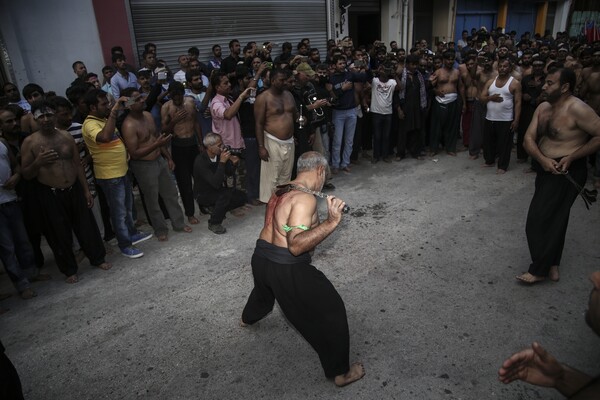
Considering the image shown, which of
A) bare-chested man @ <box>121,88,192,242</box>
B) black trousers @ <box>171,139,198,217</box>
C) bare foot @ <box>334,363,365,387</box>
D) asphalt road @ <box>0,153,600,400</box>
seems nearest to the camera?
bare foot @ <box>334,363,365,387</box>

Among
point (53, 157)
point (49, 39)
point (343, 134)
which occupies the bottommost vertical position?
point (343, 134)

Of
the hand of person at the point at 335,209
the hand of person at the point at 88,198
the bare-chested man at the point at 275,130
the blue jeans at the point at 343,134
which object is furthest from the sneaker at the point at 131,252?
the blue jeans at the point at 343,134

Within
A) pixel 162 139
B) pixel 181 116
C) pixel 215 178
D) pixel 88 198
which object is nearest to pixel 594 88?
pixel 215 178

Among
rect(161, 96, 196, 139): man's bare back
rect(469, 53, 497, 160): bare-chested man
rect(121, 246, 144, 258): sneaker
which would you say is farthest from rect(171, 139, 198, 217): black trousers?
rect(469, 53, 497, 160): bare-chested man

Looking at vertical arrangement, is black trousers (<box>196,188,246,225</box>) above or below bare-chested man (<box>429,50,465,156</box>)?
below

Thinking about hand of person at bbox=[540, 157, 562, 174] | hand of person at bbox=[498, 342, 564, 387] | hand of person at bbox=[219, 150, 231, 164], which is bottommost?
hand of person at bbox=[498, 342, 564, 387]

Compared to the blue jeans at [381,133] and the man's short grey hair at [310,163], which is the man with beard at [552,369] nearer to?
the man's short grey hair at [310,163]

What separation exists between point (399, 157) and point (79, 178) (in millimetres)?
5820

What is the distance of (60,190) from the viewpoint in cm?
454

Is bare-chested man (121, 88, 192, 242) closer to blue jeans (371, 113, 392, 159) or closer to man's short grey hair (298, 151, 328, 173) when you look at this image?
man's short grey hair (298, 151, 328, 173)

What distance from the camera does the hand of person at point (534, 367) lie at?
1870 millimetres

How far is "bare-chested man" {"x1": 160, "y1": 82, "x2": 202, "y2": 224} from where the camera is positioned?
5539mm

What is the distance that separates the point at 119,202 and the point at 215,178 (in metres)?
1.19

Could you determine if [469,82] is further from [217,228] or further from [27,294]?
[27,294]
